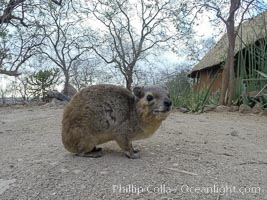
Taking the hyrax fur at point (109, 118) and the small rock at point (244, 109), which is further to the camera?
the small rock at point (244, 109)

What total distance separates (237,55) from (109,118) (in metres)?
9.28

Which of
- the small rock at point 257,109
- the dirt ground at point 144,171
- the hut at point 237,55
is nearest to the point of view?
the dirt ground at point 144,171

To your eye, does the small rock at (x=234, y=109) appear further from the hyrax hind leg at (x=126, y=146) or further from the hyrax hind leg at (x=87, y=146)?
the hyrax hind leg at (x=87, y=146)

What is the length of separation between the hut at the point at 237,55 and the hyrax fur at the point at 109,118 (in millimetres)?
5210

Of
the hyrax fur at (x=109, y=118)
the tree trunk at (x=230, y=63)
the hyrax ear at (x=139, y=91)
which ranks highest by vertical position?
the tree trunk at (x=230, y=63)

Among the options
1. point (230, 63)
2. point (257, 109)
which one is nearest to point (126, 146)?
point (257, 109)

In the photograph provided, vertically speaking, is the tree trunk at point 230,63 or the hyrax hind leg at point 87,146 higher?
the tree trunk at point 230,63

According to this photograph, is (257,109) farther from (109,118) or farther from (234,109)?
(109,118)

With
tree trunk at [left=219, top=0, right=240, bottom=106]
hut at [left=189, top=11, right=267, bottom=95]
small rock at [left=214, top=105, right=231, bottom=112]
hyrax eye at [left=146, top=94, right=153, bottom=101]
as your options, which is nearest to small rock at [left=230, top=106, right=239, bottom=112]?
small rock at [left=214, top=105, right=231, bottom=112]

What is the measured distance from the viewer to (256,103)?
8227mm

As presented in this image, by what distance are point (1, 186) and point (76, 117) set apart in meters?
0.87

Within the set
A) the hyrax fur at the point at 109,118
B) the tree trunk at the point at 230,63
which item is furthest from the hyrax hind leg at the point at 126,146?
the tree trunk at the point at 230,63

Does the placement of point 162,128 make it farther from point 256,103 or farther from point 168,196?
point 256,103

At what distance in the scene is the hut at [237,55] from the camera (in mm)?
8791
